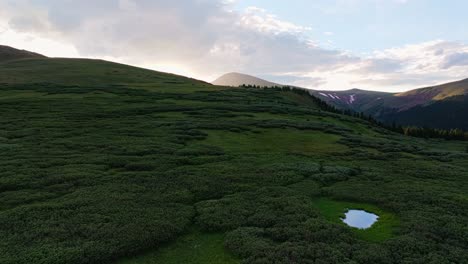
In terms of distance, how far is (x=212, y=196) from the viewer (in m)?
26.8

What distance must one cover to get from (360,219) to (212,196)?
995 centimetres

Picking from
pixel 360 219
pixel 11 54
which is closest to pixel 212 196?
pixel 360 219

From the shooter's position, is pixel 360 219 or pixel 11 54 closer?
pixel 360 219

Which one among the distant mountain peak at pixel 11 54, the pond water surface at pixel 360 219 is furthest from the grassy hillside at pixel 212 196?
the distant mountain peak at pixel 11 54

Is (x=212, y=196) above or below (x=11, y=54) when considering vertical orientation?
below

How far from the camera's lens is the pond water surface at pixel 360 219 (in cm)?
2288

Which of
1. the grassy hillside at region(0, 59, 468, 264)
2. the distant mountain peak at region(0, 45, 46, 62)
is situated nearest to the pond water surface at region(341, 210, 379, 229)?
the grassy hillside at region(0, 59, 468, 264)

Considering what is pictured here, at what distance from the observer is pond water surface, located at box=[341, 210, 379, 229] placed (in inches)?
901

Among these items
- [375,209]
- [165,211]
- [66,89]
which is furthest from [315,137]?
[66,89]

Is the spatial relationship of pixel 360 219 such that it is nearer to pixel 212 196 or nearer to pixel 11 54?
pixel 212 196

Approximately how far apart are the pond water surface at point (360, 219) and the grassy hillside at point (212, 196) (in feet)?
2.15

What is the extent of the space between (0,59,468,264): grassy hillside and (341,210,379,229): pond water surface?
655mm

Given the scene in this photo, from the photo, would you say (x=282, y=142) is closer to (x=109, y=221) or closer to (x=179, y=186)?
(x=179, y=186)

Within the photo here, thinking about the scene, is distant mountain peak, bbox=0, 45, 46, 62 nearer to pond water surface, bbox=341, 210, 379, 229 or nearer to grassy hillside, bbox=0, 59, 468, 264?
grassy hillside, bbox=0, 59, 468, 264
